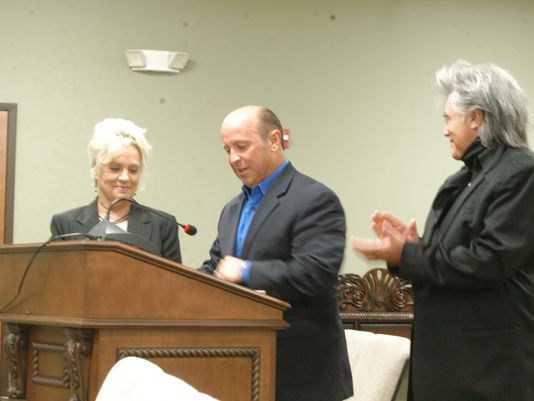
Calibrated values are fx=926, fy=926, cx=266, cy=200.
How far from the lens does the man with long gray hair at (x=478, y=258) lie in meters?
2.59

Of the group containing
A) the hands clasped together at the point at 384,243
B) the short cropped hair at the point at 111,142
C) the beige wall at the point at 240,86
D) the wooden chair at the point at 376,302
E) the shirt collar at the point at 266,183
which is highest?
the beige wall at the point at 240,86

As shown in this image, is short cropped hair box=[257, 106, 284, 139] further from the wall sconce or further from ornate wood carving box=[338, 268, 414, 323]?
the wall sconce

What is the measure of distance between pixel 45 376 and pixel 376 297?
3.71 m

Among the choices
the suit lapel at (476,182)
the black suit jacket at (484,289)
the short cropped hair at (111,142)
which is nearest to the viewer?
the black suit jacket at (484,289)

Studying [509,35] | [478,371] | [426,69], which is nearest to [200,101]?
[426,69]

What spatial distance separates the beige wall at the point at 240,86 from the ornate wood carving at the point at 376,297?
0.80 ft

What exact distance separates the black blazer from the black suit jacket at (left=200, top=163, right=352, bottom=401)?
0.50 m

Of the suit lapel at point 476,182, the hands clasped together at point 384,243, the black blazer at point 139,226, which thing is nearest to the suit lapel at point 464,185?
the suit lapel at point 476,182

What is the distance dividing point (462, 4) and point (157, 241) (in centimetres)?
403

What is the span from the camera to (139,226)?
3367 mm

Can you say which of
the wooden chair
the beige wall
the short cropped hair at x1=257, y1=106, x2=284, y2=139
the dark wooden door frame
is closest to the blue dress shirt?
the short cropped hair at x1=257, y1=106, x2=284, y2=139

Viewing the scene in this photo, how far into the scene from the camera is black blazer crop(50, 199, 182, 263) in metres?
3.33

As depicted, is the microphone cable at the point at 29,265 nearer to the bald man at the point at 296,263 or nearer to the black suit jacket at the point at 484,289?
the bald man at the point at 296,263

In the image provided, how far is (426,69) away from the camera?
654cm
